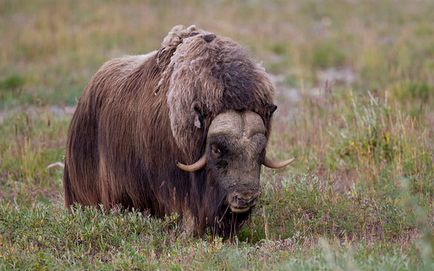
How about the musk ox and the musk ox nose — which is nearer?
the musk ox nose

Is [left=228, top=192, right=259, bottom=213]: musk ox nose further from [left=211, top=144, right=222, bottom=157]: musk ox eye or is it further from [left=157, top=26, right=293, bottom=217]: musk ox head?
[left=211, top=144, right=222, bottom=157]: musk ox eye

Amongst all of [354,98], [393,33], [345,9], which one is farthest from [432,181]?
[345,9]

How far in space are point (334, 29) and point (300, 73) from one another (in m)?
3.44

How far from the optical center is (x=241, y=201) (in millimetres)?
4539

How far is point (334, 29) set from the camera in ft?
48.1

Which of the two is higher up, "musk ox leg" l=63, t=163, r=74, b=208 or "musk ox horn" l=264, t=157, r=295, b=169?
"musk ox horn" l=264, t=157, r=295, b=169

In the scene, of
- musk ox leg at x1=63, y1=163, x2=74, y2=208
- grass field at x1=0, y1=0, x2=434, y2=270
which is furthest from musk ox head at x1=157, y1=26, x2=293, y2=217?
musk ox leg at x1=63, y1=163, x2=74, y2=208

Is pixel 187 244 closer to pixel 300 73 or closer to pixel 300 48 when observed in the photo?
pixel 300 73

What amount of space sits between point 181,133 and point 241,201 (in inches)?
21.3

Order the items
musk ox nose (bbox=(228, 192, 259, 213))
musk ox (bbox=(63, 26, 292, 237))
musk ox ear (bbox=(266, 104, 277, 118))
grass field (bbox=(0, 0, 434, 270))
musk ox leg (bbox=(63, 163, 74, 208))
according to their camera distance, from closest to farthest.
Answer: grass field (bbox=(0, 0, 434, 270))
musk ox nose (bbox=(228, 192, 259, 213))
musk ox (bbox=(63, 26, 292, 237))
musk ox ear (bbox=(266, 104, 277, 118))
musk ox leg (bbox=(63, 163, 74, 208))

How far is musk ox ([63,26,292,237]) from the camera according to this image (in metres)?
4.65

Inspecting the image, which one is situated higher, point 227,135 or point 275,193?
point 227,135

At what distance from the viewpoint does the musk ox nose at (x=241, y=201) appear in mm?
4543

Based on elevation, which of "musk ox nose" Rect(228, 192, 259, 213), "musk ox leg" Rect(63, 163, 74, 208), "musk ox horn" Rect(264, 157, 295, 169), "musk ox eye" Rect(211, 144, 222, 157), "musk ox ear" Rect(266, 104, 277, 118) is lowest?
"musk ox leg" Rect(63, 163, 74, 208)
